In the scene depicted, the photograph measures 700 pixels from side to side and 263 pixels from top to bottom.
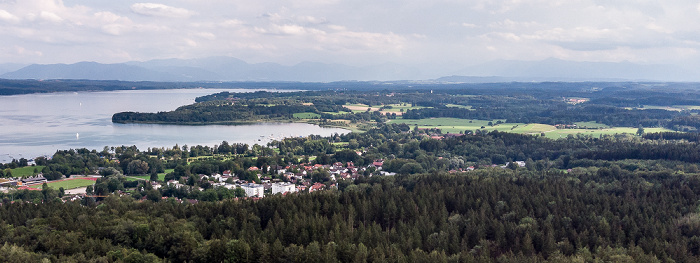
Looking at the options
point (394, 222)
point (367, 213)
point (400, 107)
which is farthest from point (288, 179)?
point (400, 107)

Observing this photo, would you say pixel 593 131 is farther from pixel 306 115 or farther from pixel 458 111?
pixel 306 115

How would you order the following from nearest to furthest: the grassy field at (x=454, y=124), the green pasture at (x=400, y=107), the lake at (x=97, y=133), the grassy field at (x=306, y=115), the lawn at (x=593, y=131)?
1. the lake at (x=97, y=133)
2. the lawn at (x=593, y=131)
3. the grassy field at (x=454, y=124)
4. the grassy field at (x=306, y=115)
5. the green pasture at (x=400, y=107)

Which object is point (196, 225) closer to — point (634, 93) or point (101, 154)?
point (101, 154)

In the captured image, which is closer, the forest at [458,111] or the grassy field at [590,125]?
the grassy field at [590,125]

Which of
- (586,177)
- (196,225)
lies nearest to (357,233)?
(196,225)

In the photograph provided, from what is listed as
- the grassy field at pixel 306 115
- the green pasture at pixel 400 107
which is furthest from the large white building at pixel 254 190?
the green pasture at pixel 400 107

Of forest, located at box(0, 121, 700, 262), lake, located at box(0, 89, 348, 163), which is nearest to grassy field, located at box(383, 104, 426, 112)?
lake, located at box(0, 89, 348, 163)

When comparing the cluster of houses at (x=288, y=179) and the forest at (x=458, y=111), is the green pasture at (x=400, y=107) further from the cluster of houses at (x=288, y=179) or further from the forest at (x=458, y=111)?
the cluster of houses at (x=288, y=179)
